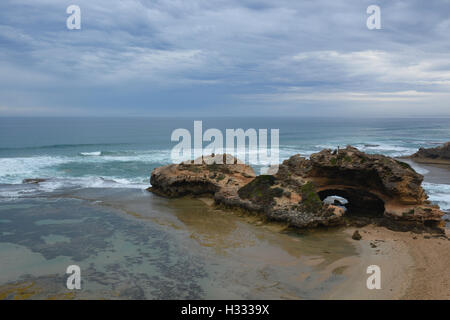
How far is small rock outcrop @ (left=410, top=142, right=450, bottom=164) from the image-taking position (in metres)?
35.8

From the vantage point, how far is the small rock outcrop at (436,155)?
35750 mm

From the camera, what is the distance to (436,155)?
3669 cm

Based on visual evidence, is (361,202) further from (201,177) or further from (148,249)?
(148,249)

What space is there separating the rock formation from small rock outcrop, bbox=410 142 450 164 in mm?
27101

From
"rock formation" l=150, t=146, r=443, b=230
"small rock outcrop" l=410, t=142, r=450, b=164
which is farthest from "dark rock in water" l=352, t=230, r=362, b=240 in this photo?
"small rock outcrop" l=410, t=142, r=450, b=164

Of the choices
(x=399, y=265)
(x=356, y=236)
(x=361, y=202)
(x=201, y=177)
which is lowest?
(x=399, y=265)

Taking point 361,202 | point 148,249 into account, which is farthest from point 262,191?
point 148,249

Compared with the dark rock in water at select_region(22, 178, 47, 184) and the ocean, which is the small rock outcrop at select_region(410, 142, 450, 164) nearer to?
the ocean

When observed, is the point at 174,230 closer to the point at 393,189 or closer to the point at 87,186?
the point at 393,189

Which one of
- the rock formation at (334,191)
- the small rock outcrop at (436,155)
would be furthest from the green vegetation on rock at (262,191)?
the small rock outcrop at (436,155)

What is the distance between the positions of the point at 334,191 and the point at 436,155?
2884 cm

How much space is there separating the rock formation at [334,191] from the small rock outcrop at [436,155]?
2710 centimetres

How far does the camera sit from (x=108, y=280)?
8.78m

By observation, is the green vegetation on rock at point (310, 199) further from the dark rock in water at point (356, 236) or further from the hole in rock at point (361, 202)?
the hole in rock at point (361, 202)
